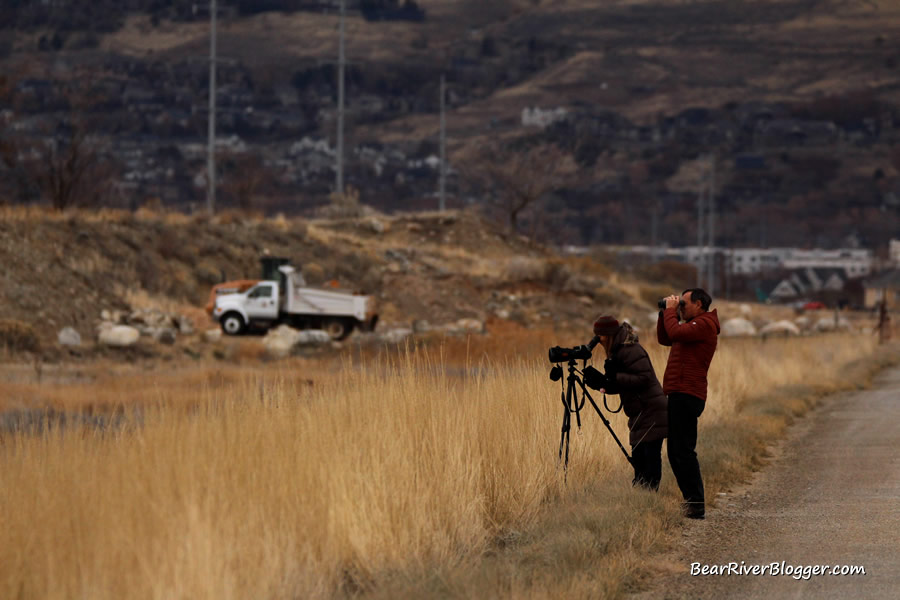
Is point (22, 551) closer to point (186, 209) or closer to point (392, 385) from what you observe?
point (392, 385)

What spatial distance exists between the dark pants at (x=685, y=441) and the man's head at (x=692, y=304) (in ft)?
2.17

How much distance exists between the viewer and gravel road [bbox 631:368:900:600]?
368 inches

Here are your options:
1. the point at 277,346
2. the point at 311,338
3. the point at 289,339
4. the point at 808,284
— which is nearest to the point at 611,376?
the point at 277,346

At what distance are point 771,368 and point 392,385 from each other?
19.5 m

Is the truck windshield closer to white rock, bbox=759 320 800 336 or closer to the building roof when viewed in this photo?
white rock, bbox=759 320 800 336

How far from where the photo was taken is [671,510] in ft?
39.1

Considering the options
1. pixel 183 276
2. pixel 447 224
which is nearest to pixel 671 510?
pixel 183 276

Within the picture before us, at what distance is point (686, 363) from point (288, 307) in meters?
36.9

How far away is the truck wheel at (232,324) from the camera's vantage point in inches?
1852

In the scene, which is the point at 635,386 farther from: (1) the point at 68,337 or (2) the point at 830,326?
(2) the point at 830,326

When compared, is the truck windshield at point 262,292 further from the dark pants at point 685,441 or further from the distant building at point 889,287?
the distant building at point 889,287

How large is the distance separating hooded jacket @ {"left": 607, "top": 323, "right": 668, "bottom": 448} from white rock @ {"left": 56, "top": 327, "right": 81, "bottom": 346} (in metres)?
31.7

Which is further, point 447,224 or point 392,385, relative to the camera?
point 447,224

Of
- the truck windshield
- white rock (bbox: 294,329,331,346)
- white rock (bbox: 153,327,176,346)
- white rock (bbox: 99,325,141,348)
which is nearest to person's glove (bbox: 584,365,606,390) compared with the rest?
white rock (bbox: 99,325,141,348)
